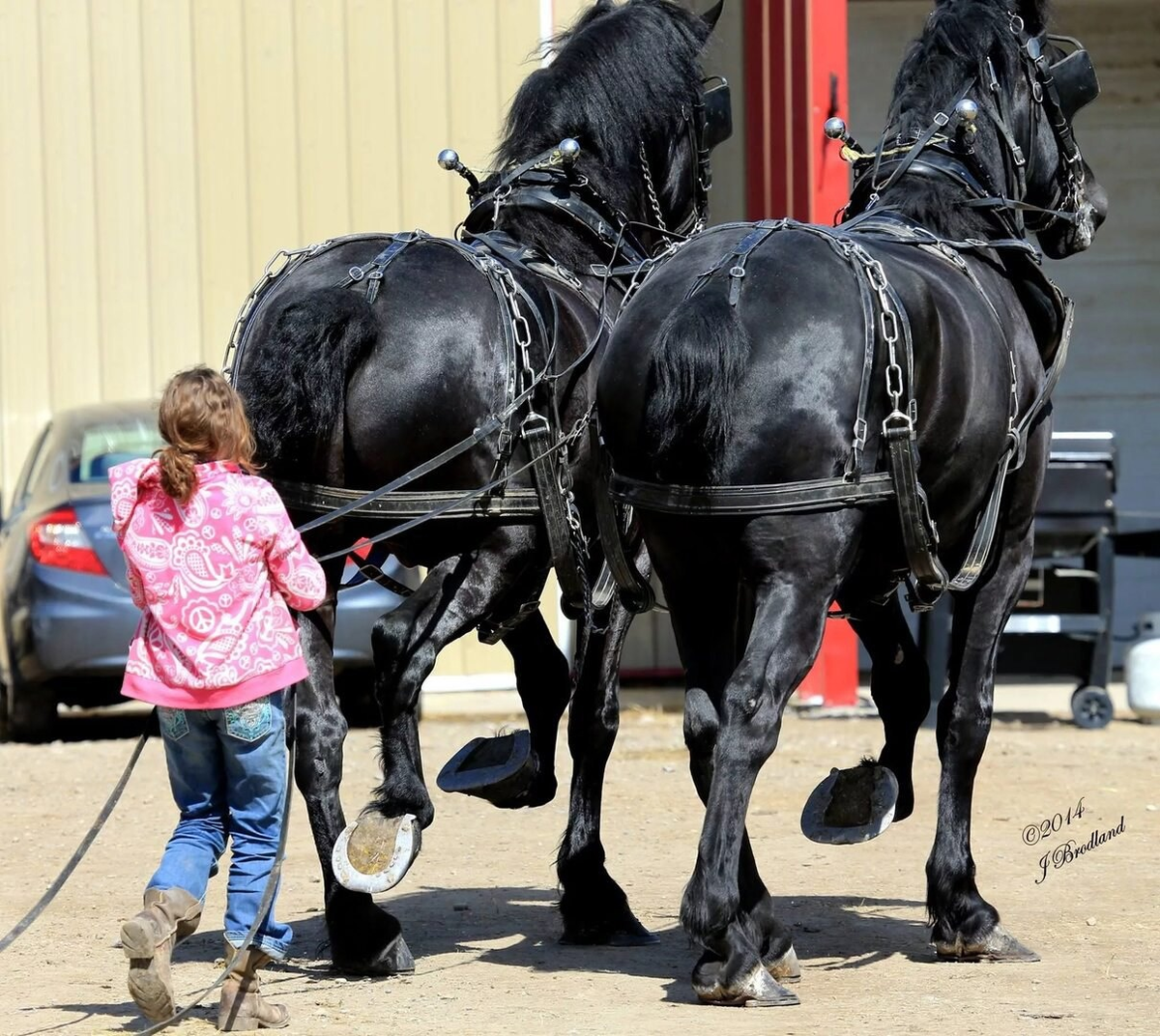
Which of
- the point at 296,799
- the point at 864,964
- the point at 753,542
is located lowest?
the point at 296,799

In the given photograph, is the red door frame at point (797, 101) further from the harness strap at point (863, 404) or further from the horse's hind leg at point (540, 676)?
the harness strap at point (863, 404)

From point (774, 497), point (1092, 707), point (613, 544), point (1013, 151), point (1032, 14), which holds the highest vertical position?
point (1032, 14)

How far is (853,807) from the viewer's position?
5117 mm

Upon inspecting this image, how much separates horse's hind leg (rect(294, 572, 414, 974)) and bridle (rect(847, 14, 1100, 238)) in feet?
6.64

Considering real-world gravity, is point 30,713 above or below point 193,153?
below

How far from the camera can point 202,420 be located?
4.37m

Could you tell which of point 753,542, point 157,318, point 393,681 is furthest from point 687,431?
point 157,318

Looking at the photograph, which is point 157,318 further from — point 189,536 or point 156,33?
point 189,536

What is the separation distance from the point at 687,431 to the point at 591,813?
1.57m

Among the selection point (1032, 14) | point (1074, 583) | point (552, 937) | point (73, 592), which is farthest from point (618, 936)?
point (1074, 583)

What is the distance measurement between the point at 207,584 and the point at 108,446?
5821 millimetres

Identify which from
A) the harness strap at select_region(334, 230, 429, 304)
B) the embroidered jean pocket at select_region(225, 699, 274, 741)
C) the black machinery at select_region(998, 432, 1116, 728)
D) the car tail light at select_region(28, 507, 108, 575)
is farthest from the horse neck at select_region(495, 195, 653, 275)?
the black machinery at select_region(998, 432, 1116, 728)
